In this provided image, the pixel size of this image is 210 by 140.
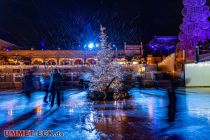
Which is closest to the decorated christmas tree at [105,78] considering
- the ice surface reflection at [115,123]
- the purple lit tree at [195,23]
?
the ice surface reflection at [115,123]

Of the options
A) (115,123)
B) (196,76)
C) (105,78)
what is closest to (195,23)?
(196,76)

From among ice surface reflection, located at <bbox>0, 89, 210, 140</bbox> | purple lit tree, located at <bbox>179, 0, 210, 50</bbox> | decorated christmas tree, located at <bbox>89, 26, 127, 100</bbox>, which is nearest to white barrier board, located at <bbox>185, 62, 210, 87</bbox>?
decorated christmas tree, located at <bbox>89, 26, 127, 100</bbox>

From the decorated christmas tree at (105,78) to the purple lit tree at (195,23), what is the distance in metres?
24.5

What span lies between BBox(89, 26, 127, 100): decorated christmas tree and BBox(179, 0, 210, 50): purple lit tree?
24515 mm

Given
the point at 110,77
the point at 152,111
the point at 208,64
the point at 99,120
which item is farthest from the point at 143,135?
the point at 208,64

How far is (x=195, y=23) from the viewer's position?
1586 inches

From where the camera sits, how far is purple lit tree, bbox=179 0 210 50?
131 feet

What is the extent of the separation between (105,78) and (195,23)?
26745 millimetres

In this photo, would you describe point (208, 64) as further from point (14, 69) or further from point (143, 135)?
point (143, 135)

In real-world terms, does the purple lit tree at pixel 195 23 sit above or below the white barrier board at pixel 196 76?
above

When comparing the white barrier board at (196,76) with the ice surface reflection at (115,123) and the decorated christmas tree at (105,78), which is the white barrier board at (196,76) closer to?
the decorated christmas tree at (105,78)

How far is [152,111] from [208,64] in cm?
1683

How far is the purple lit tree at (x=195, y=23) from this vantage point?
3978 centimetres

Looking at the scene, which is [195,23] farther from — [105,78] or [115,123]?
[115,123]
